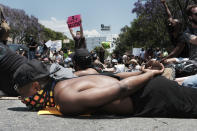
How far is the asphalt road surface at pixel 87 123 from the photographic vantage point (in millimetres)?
2059

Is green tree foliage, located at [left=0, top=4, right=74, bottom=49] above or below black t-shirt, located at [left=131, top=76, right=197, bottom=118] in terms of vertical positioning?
above

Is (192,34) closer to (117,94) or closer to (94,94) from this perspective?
(117,94)

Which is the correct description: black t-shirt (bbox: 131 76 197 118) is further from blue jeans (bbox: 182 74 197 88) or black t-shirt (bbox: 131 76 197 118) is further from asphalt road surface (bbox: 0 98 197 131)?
blue jeans (bbox: 182 74 197 88)

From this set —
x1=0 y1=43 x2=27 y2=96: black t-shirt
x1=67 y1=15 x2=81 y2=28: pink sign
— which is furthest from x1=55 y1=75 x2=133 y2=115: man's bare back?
x1=67 y1=15 x2=81 y2=28: pink sign

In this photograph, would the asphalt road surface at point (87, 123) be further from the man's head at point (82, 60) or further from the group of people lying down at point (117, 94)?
the man's head at point (82, 60)

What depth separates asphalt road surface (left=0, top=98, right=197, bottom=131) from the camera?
2059 mm

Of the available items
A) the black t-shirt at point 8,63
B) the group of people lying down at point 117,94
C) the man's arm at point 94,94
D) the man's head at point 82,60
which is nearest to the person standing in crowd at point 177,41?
the man's head at point 82,60

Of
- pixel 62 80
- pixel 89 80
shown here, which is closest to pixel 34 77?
pixel 62 80

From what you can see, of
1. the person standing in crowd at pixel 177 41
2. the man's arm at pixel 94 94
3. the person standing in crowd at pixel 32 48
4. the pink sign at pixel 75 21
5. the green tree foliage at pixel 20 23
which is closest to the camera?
the man's arm at pixel 94 94

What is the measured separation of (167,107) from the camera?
2.46 m

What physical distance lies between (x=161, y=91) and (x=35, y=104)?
121cm

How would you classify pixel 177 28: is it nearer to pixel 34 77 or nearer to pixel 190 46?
pixel 190 46

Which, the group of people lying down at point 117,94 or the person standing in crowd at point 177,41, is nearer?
the group of people lying down at point 117,94

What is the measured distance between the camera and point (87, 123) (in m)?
2.22
